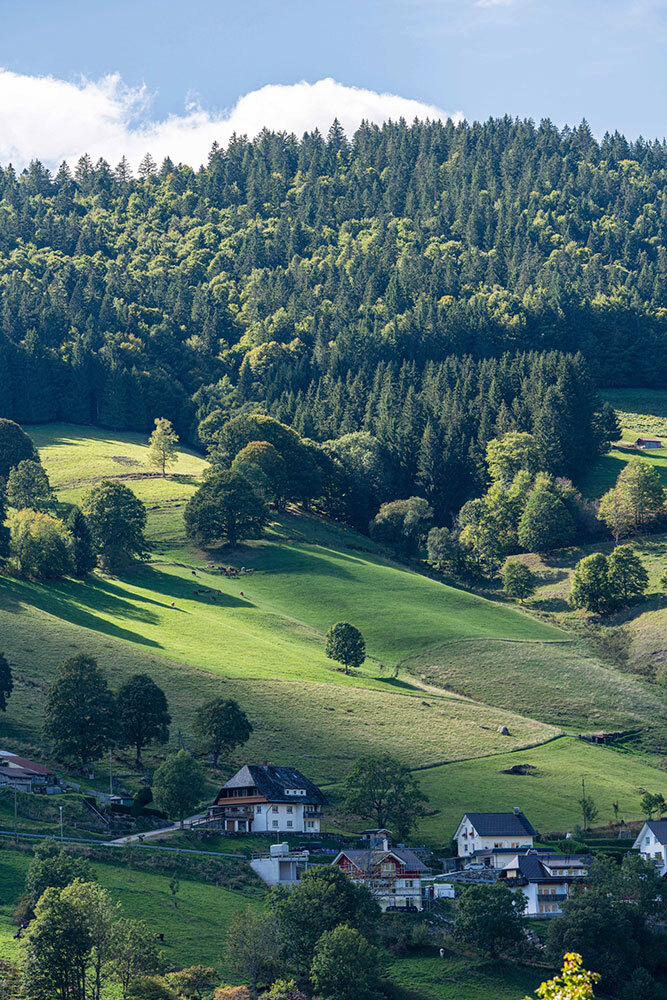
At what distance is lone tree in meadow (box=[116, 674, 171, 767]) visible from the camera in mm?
99750

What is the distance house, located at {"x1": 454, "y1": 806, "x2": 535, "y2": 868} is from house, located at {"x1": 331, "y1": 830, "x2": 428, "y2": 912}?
16.4ft

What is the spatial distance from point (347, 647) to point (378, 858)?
157 feet

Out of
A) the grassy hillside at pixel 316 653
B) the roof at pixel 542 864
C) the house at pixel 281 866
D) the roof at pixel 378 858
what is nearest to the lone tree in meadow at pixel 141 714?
the grassy hillside at pixel 316 653

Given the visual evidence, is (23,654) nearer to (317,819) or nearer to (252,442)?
(317,819)

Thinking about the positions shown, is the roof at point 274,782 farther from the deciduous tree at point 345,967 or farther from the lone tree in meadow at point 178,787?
the deciduous tree at point 345,967

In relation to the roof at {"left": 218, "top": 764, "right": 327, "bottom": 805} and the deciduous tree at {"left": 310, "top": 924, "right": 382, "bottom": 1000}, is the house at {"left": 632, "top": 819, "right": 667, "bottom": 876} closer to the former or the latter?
the roof at {"left": 218, "top": 764, "right": 327, "bottom": 805}

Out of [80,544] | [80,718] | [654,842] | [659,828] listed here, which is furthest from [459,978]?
[80,544]

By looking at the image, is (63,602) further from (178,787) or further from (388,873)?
(388,873)

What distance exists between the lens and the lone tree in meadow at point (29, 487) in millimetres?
165913

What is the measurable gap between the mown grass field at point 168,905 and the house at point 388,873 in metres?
6.50

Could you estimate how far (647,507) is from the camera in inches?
6860

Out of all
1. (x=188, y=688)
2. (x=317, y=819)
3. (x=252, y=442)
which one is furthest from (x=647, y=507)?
(x=317, y=819)

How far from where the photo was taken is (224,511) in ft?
548

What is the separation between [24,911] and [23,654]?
4849cm
